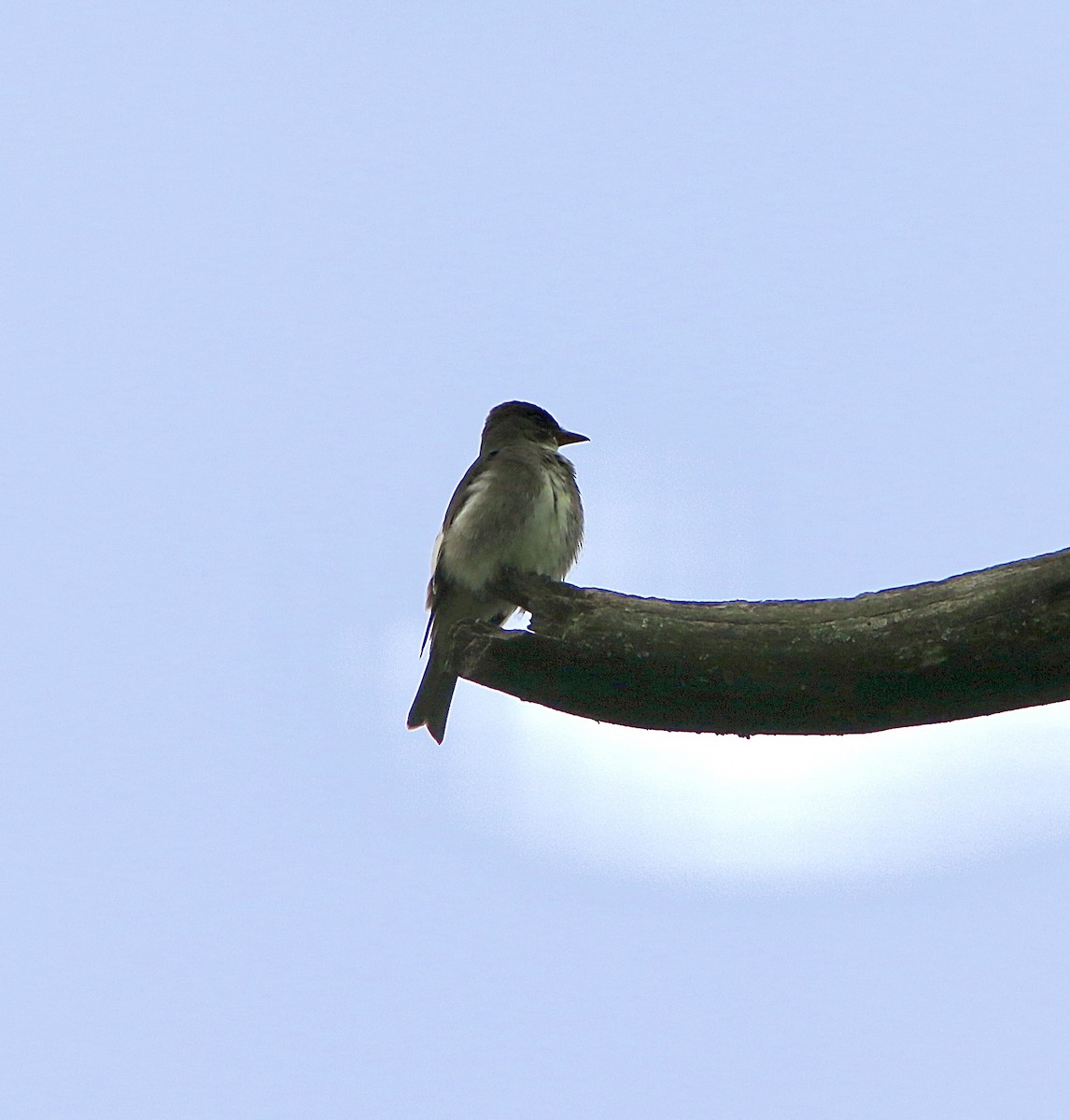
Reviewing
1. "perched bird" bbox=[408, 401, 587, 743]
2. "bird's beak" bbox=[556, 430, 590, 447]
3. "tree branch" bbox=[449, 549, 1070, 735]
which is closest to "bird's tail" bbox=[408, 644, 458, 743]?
"perched bird" bbox=[408, 401, 587, 743]

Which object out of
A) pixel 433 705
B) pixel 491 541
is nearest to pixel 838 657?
pixel 491 541

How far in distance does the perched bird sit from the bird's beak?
69cm

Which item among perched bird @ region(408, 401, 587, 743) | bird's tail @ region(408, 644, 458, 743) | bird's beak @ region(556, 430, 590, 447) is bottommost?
bird's tail @ region(408, 644, 458, 743)

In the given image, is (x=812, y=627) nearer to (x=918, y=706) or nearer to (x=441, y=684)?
(x=918, y=706)

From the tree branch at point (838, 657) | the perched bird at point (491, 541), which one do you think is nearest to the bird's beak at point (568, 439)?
the perched bird at point (491, 541)

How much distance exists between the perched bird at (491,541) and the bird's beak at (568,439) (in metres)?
0.69

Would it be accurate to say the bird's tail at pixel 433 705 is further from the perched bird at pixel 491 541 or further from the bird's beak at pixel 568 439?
the bird's beak at pixel 568 439

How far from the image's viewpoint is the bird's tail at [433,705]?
270 inches

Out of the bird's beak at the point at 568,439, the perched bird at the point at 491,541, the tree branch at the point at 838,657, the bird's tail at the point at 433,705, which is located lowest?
the tree branch at the point at 838,657

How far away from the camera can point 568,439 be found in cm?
823

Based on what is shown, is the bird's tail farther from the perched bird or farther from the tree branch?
the tree branch

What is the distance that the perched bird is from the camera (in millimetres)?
6805

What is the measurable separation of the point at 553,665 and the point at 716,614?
39 centimetres

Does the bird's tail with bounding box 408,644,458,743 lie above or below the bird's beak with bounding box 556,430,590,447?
below
